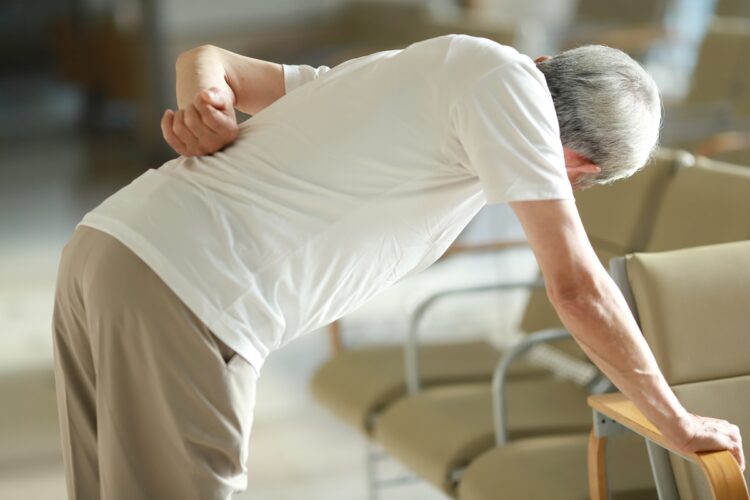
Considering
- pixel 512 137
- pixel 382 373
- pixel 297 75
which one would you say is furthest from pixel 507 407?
pixel 512 137

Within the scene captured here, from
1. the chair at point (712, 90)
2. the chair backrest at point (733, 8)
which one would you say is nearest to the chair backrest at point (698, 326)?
the chair at point (712, 90)

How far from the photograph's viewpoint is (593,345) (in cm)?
181

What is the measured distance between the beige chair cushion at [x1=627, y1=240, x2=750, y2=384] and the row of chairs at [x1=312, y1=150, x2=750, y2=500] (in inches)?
16.3

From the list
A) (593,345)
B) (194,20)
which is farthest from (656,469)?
(194,20)

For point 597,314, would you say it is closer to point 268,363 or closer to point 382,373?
point 382,373

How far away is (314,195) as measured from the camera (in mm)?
1854

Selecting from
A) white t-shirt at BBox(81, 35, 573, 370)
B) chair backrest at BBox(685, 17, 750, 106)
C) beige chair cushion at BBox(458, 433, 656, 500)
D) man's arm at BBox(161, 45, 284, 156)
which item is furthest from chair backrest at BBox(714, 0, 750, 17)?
white t-shirt at BBox(81, 35, 573, 370)

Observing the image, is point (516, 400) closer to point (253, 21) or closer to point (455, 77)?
point (455, 77)

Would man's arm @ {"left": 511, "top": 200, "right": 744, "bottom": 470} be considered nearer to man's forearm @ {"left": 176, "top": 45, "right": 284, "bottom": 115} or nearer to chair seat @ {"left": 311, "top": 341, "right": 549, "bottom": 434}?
man's forearm @ {"left": 176, "top": 45, "right": 284, "bottom": 115}

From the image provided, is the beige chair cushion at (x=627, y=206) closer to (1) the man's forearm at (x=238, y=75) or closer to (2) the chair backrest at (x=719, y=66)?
(1) the man's forearm at (x=238, y=75)

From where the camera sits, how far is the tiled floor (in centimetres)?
361

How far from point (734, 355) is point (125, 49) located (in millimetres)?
7991

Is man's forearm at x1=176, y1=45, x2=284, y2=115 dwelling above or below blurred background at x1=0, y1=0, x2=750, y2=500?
above

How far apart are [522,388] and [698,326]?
3.34ft
